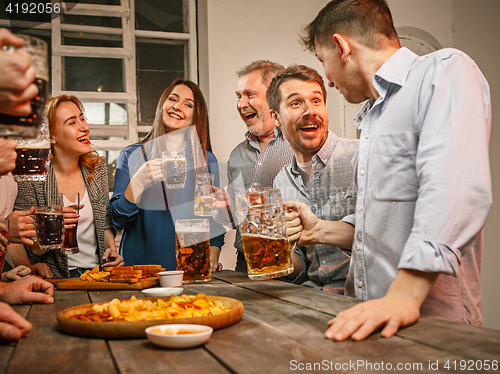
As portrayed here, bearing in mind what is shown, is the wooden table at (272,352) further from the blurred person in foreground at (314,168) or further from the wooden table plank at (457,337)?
the blurred person in foreground at (314,168)

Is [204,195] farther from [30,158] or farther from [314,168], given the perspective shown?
[30,158]

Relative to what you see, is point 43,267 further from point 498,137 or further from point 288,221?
point 498,137

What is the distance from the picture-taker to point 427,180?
1.06 m

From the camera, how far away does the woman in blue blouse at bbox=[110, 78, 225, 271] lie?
2410 mm

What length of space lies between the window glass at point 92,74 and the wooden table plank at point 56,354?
3.02m

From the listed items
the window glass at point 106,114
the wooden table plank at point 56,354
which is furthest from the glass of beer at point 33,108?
the window glass at point 106,114

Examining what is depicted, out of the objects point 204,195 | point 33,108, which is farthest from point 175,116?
point 33,108

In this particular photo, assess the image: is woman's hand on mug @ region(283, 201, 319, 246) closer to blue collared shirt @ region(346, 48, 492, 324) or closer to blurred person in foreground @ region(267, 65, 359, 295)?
blue collared shirt @ region(346, 48, 492, 324)

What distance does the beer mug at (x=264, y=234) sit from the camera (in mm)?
1312

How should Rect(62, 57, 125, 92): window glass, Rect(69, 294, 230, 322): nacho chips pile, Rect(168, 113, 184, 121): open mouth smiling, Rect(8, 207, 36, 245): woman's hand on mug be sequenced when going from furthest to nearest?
Rect(62, 57, 125, 92): window glass < Rect(168, 113, 184, 121): open mouth smiling < Rect(8, 207, 36, 245): woman's hand on mug < Rect(69, 294, 230, 322): nacho chips pile

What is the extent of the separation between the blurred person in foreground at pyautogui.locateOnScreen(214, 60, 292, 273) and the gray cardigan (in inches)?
28.9

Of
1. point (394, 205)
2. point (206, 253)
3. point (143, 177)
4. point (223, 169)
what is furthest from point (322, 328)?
point (223, 169)

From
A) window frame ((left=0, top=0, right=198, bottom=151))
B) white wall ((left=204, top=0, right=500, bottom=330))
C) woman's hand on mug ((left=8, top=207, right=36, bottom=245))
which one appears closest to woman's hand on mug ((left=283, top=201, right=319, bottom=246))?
woman's hand on mug ((left=8, top=207, right=36, bottom=245))

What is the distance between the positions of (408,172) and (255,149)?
1.77 meters
